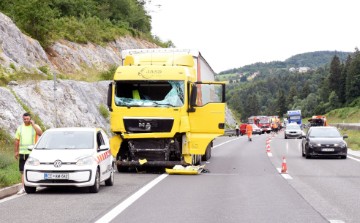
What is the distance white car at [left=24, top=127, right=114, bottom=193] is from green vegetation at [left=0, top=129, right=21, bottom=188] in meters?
0.89

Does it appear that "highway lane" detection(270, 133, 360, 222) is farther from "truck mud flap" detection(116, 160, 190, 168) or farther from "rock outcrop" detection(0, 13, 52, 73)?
"rock outcrop" detection(0, 13, 52, 73)

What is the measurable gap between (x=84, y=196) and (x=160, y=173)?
21.2 feet

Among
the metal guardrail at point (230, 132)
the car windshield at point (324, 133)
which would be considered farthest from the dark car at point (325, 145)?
the metal guardrail at point (230, 132)

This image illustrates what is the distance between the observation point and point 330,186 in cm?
1597

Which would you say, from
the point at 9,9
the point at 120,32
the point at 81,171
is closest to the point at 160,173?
the point at 81,171

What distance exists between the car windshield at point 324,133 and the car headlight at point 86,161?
1647 cm

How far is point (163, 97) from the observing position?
1973cm

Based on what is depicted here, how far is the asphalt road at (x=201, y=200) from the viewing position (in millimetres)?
10484

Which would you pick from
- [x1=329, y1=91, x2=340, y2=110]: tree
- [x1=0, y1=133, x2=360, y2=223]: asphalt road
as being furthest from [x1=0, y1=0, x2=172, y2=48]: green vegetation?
[x1=329, y1=91, x2=340, y2=110]: tree

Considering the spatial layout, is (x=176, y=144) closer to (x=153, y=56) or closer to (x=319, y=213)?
(x=153, y=56)

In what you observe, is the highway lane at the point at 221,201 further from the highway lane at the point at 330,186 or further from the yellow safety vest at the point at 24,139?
the yellow safety vest at the point at 24,139

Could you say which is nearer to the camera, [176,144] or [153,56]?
[176,144]

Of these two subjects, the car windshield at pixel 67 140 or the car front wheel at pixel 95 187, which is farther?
the car windshield at pixel 67 140

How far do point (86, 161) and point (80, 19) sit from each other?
41734 mm
